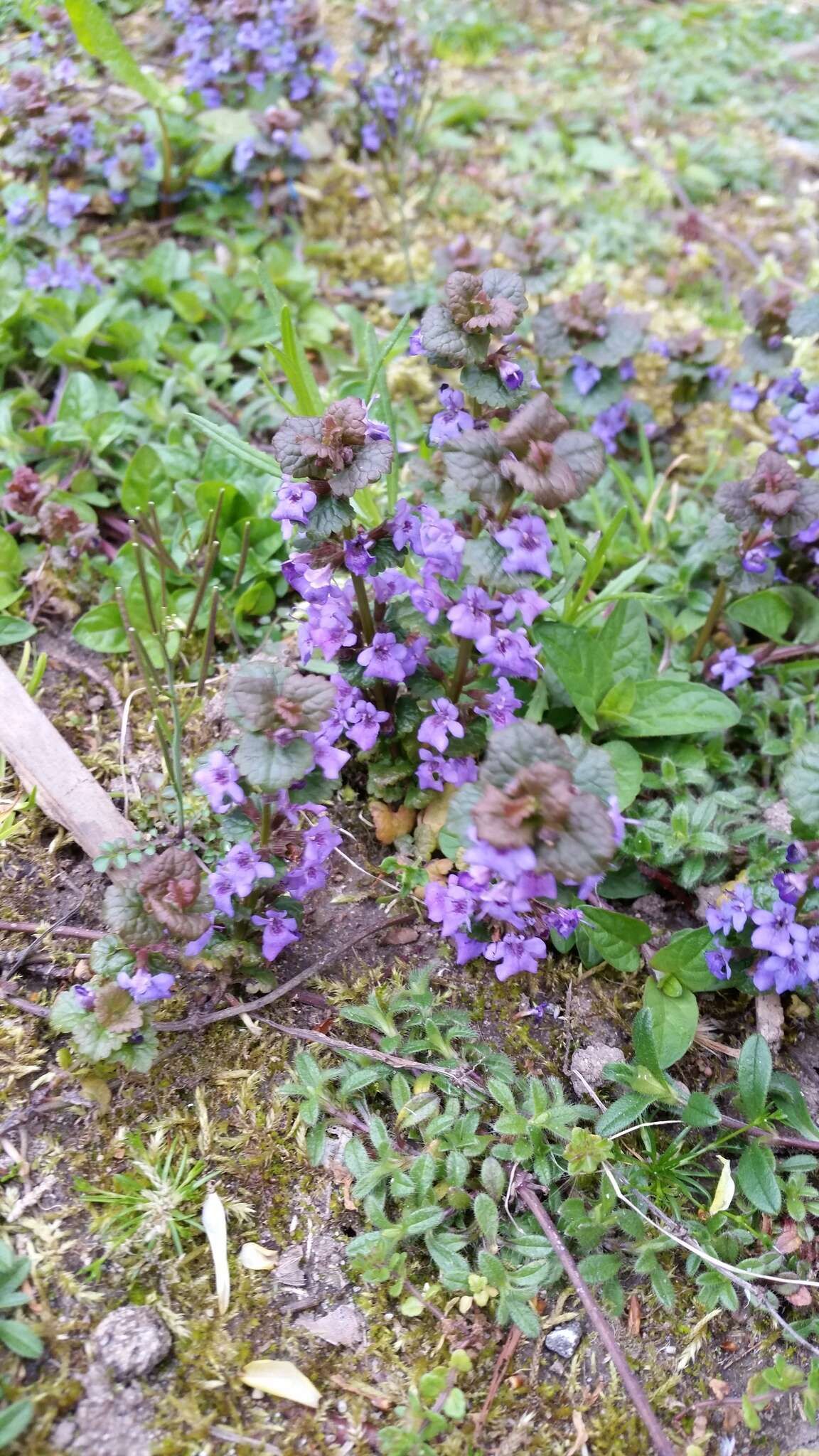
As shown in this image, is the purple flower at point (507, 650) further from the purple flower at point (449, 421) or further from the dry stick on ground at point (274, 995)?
the dry stick on ground at point (274, 995)

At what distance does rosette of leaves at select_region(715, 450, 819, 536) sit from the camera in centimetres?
287

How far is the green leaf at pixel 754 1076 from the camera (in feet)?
7.89

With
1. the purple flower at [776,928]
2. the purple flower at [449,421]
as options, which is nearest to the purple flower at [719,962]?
the purple flower at [776,928]

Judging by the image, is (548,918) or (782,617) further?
(782,617)

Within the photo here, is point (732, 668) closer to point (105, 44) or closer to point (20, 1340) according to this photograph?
point (20, 1340)

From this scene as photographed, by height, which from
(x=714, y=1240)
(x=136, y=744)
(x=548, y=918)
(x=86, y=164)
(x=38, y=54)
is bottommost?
(x=714, y=1240)

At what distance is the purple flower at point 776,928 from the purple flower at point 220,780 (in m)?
1.24

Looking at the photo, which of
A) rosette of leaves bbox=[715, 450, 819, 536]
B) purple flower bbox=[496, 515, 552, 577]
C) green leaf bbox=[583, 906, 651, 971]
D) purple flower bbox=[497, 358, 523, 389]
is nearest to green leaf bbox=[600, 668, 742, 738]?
rosette of leaves bbox=[715, 450, 819, 536]

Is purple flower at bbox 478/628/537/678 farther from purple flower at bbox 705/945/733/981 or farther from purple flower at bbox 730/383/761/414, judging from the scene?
purple flower at bbox 730/383/761/414

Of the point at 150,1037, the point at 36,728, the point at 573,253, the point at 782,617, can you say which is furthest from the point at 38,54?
the point at 150,1037

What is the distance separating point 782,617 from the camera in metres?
3.21

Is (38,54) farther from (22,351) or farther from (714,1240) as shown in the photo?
(714,1240)

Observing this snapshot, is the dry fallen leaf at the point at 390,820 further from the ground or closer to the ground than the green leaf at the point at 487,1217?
further from the ground

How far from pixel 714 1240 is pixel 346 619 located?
1626mm
